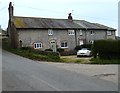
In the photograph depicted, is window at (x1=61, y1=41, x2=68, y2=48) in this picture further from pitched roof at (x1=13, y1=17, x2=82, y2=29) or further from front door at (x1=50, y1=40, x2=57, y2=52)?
pitched roof at (x1=13, y1=17, x2=82, y2=29)

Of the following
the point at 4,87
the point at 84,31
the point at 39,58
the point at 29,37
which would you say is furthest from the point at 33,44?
the point at 4,87

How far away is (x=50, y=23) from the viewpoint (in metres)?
59.3

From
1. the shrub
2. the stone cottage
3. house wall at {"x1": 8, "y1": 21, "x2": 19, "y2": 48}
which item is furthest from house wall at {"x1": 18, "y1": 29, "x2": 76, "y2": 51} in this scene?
the shrub

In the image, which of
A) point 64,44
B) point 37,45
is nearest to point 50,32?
point 37,45

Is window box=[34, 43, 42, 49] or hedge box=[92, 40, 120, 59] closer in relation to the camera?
hedge box=[92, 40, 120, 59]

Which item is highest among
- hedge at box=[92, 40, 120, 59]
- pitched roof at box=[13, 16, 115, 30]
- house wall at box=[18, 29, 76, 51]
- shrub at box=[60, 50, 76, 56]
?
pitched roof at box=[13, 16, 115, 30]

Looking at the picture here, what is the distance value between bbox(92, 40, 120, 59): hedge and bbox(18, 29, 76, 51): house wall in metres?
19.1

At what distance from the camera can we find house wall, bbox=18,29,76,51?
53906 mm

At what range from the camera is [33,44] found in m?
54.9

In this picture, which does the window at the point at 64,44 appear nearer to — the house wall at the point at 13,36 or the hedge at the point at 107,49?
the house wall at the point at 13,36

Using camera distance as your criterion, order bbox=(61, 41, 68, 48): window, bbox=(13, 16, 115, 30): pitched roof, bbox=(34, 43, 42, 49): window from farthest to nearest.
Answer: bbox=(61, 41, 68, 48): window
bbox=(13, 16, 115, 30): pitched roof
bbox=(34, 43, 42, 49): window

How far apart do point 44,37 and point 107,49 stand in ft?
72.1

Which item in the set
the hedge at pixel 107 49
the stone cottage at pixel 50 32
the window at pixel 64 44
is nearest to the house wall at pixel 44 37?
the stone cottage at pixel 50 32

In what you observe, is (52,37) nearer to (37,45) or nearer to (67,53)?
(37,45)
